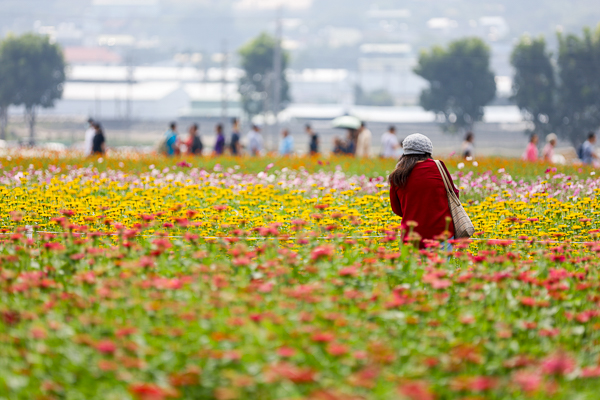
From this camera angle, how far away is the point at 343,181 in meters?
9.73

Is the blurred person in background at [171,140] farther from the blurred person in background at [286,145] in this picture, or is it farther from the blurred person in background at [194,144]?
the blurred person in background at [286,145]

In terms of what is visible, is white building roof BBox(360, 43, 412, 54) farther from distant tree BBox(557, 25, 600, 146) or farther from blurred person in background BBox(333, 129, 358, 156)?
blurred person in background BBox(333, 129, 358, 156)

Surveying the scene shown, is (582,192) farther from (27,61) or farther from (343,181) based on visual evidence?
(27,61)

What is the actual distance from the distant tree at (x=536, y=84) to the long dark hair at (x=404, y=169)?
1552 inches

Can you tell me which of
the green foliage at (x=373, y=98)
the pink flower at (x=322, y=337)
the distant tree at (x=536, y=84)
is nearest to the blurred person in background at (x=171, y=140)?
the pink flower at (x=322, y=337)

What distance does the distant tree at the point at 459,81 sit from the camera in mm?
50000

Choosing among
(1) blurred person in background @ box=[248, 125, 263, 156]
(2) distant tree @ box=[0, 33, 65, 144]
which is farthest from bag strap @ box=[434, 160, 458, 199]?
(2) distant tree @ box=[0, 33, 65, 144]

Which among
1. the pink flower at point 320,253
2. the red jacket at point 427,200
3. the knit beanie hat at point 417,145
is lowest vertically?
the pink flower at point 320,253

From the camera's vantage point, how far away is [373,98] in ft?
324

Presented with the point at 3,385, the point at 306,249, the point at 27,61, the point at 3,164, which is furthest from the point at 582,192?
the point at 27,61

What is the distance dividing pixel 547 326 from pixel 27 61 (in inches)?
2126

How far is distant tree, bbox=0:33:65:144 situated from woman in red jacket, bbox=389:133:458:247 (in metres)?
49.8

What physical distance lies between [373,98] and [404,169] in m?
94.7

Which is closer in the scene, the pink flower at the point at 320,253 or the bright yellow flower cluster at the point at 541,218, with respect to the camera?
the pink flower at the point at 320,253
